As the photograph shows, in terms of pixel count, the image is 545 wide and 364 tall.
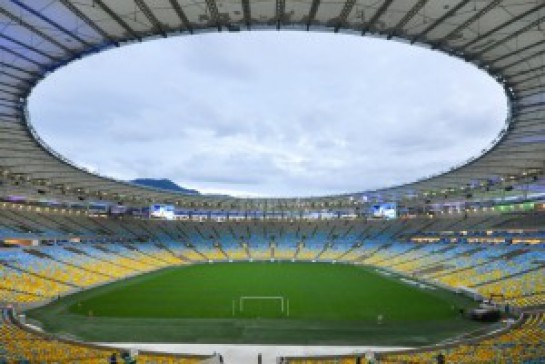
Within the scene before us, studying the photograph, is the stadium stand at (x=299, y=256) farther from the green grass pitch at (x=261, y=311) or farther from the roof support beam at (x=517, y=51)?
the roof support beam at (x=517, y=51)

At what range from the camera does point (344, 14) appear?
21.6 m

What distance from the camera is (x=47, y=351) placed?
20906mm

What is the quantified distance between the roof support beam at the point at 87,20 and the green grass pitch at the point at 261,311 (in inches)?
713

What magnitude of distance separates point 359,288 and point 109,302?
25977mm

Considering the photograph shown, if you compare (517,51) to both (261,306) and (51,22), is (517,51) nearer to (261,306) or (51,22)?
(51,22)

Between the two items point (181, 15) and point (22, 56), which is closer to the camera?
point (181, 15)

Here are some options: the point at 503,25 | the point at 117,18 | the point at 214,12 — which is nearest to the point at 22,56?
the point at 117,18

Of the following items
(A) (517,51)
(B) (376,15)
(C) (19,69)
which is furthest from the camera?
(C) (19,69)

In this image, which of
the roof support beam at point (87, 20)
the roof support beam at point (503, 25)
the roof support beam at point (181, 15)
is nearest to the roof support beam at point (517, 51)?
the roof support beam at point (503, 25)

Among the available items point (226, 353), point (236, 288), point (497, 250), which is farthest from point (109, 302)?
point (497, 250)

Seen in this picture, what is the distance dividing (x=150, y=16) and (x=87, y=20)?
3.11 m

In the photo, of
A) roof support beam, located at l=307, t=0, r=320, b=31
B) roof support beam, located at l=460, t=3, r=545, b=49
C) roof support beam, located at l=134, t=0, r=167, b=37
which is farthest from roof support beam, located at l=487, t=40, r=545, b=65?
roof support beam, located at l=134, t=0, r=167, b=37

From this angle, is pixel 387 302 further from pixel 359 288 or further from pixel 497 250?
pixel 497 250

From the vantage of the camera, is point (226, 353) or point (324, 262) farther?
point (324, 262)
